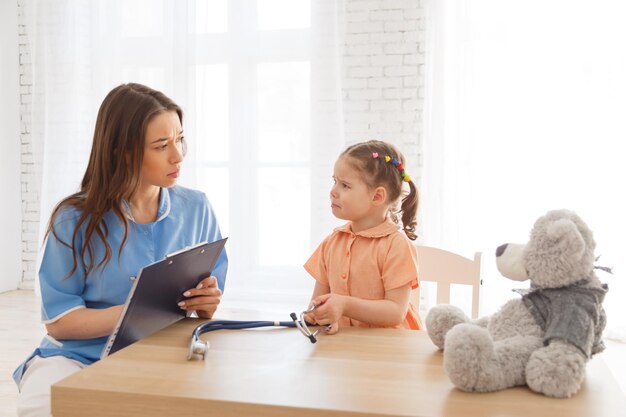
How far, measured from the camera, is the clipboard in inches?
48.1

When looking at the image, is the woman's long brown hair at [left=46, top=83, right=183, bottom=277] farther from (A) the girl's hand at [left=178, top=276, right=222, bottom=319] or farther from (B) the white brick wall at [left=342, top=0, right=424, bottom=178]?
(B) the white brick wall at [left=342, top=0, right=424, bottom=178]

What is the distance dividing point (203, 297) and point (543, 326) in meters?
0.79

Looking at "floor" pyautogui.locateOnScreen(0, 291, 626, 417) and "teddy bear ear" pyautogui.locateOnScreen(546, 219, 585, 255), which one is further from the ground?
"teddy bear ear" pyautogui.locateOnScreen(546, 219, 585, 255)

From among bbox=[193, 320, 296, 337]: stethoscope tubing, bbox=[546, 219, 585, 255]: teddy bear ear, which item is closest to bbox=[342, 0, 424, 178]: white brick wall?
bbox=[193, 320, 296, 337]: stethoscope tubing

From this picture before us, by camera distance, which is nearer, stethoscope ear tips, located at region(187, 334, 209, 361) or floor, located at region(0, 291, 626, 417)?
stethoscope ear tips, located at region(187, 334, 209, 361)

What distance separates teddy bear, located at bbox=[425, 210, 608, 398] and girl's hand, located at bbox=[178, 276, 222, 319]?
26.9 inches

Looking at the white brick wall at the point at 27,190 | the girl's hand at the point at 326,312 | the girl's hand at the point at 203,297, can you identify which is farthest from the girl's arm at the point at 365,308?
the white brick wall at the point at 27,190

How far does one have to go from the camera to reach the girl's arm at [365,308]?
1345 mm

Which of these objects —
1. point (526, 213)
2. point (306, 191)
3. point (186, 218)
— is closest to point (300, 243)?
point (306, 191)

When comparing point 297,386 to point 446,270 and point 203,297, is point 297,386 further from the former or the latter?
point 446,270

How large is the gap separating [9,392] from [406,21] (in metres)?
3.25

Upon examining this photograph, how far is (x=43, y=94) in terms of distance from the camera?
5.11m

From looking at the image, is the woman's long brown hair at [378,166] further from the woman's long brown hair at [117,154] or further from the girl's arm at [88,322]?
the girl's arm at [88,322]

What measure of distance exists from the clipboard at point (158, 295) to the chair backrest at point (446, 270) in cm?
73
